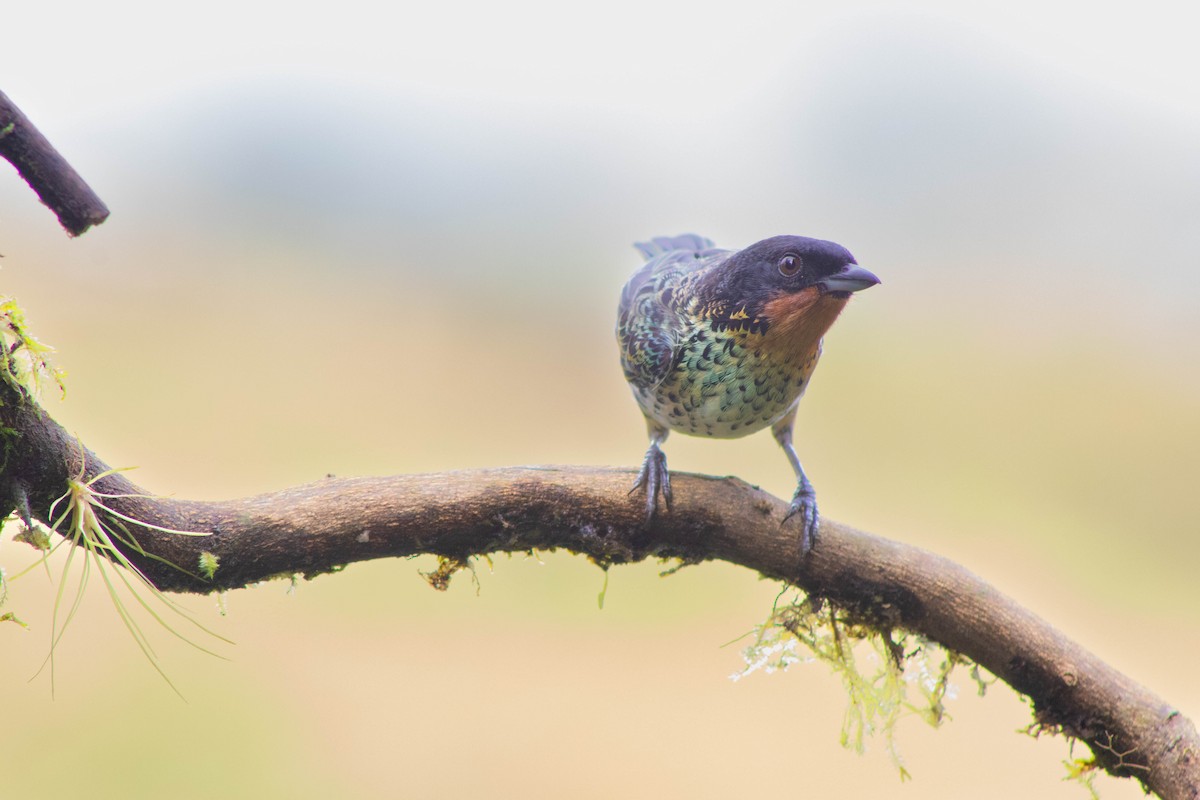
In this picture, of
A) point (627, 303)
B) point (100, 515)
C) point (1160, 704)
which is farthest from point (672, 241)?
point (100, 515)

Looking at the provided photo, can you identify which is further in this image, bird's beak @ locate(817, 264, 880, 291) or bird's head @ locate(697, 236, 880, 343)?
bird's head @ locate(697, 236, 880, 343)

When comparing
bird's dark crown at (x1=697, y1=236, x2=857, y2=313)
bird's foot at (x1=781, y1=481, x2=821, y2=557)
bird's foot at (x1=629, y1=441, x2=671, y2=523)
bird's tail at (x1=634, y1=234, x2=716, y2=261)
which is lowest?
bird's foot at (x1=781, y1=481, x2=821, y2=557)

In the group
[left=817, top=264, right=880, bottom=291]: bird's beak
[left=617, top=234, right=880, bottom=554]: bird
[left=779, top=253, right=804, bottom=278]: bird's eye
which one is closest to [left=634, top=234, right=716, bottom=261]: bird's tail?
[left=617, top=234, right=880, bottom=554]: bird

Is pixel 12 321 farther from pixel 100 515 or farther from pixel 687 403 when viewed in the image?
pixel 687 403

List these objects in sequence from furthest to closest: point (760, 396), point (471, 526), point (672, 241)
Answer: point (672, 241), point (760, 396), point (471, 526)

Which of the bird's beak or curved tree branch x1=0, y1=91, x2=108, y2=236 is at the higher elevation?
curved tree branch x1=0, y1=91, x2=108, y2=236

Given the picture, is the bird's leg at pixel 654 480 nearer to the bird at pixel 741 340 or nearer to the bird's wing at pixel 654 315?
the bird at pixel 741 340

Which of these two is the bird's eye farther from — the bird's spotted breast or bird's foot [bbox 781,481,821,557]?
bird's foot [bbox 781,481,821,557]

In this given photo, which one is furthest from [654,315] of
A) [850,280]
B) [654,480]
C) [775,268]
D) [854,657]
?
[854,657]

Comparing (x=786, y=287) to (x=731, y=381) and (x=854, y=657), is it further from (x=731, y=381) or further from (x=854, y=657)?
(x=854, y=657)
